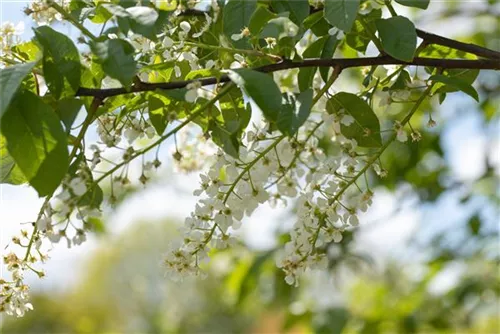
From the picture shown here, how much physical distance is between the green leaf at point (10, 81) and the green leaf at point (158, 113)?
9 centimetres

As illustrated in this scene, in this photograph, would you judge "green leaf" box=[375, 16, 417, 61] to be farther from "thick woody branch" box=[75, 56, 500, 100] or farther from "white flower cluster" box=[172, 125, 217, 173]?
"white flower cluster" box=[172, 125, 217, 173]

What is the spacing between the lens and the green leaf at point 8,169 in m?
0.42

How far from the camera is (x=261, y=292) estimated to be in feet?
5.04

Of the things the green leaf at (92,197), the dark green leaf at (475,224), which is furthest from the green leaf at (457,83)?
the dark green leaf at (475,224)

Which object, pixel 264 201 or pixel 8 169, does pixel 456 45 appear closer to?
pixel 264 201

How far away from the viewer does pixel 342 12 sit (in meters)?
0.42

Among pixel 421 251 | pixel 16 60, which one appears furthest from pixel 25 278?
pixel 421 251

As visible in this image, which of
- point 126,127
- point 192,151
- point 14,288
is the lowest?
point 14,288

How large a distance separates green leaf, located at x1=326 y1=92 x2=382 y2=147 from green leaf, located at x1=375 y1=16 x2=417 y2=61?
0.18ft

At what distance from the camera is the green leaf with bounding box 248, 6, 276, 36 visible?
0.45 m

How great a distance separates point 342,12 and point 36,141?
0.17 metres

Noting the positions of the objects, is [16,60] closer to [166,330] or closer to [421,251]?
A: [421,251]

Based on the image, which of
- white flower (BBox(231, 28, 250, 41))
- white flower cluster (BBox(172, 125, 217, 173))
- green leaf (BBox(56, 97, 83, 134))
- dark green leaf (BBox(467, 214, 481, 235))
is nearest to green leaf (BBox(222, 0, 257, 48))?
white flower (BBox(231, 28, 250, 41))

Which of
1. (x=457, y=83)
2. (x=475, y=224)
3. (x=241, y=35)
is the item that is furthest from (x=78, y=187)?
(x=475, y=224)
